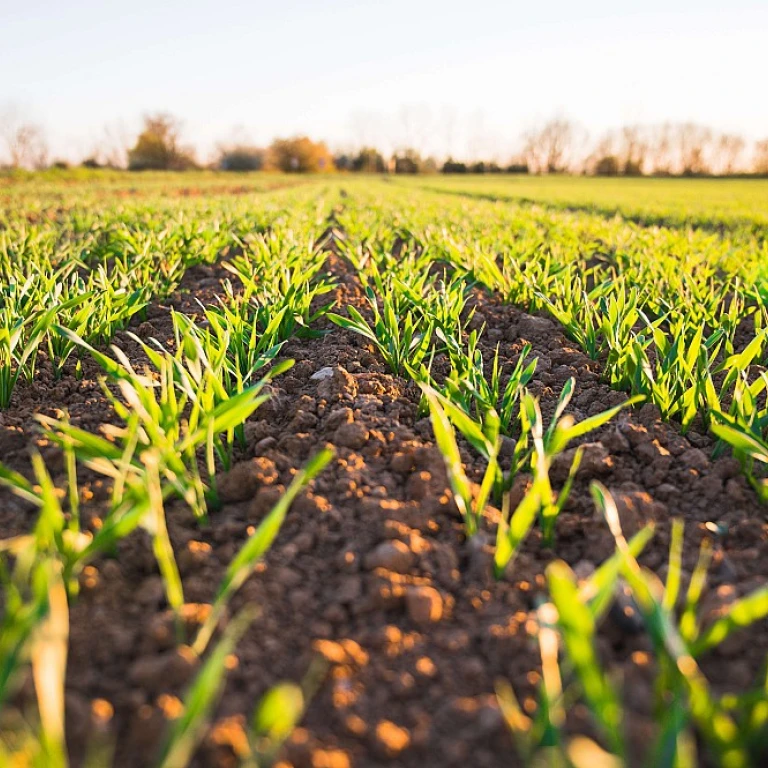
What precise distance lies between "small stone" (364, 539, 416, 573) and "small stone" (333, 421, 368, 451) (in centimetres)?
47

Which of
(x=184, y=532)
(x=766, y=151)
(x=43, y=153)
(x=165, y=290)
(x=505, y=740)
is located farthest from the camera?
(x=766, y=151)

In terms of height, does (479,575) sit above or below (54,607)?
below

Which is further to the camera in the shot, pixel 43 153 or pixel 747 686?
pixel 43 153

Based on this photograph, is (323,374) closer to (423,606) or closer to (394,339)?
(394,339)

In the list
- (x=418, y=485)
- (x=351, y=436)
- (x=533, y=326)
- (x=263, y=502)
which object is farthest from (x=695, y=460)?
(x=533, y=326)

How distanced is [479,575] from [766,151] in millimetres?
77827

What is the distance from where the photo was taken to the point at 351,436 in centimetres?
163

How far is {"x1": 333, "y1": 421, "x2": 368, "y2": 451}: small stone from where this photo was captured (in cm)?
163

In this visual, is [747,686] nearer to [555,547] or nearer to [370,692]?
[555,547]

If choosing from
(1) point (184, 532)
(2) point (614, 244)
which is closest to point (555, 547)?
(1) point (184, 532)

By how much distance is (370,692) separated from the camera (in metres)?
0.93

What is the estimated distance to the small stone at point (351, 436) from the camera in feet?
5.36

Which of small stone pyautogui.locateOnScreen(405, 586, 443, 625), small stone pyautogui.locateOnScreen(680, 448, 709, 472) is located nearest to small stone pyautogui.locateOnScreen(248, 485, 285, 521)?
small stone pyautogui.locateOnScreen(405, 586, 443, 625)

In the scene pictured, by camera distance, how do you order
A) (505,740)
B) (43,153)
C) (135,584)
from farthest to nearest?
(43,153)
(135,584)
(505,740)
